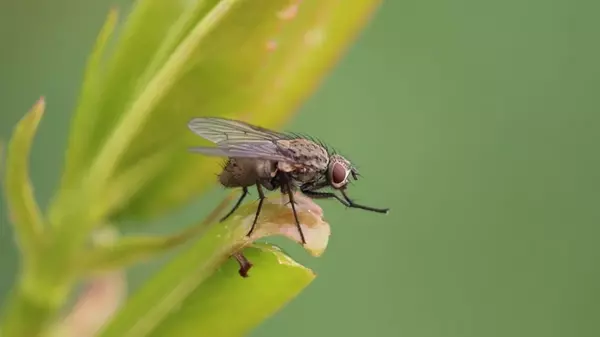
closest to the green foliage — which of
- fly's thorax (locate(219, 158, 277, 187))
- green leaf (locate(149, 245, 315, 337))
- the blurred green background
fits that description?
green leaf (locate(149, 245, 315, 337))

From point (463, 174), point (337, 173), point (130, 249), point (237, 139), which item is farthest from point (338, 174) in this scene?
point (463, 174)

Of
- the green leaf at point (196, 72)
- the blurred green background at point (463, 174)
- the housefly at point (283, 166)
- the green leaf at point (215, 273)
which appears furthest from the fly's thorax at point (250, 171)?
the blurred green background at point (463, 174)

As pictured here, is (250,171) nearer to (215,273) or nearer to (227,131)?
(227,131)

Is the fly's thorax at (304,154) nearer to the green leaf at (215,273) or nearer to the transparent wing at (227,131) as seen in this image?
the transparent wing at (227,131)

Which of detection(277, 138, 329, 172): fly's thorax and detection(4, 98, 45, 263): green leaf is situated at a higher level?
detection(277, 138, 329, 172): fly's thorax

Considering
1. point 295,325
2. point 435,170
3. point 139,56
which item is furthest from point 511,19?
point 139,56

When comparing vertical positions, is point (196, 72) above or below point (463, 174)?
above

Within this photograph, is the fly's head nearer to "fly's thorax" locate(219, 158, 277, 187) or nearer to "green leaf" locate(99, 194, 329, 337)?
"fly's thorax" locate(219, 158, 277, 187)

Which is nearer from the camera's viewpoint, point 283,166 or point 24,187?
Result: point 24,187
